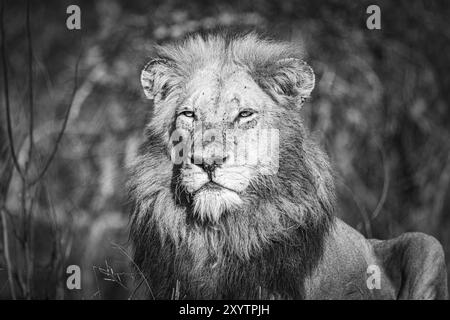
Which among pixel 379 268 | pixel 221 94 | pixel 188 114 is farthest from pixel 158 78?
pixel 379 268

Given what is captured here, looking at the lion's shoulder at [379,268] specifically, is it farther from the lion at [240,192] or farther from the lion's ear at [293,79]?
the lion's ear at [293,79]

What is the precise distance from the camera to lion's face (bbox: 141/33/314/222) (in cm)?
317

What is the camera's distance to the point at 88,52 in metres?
7.78

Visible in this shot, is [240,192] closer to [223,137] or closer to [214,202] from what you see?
[214,202]

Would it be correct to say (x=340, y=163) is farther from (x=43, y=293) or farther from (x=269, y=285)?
(x=269, y=285)

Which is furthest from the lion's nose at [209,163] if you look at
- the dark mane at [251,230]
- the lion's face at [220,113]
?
the dark mane at [251,230]

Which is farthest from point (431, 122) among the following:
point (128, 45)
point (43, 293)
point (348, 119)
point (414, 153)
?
point (43, 293)

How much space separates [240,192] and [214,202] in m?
0.13

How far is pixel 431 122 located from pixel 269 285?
4.54m

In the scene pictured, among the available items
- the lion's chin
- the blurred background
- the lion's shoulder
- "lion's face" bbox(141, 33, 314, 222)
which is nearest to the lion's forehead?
"lion's face" bbox(141, 33, 314, 222)

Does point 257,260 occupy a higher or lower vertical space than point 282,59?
lower

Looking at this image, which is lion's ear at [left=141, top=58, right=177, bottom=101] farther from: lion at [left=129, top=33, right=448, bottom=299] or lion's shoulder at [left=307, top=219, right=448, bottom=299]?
lion's shoulder at [left=307, top=219, right=448, bottom=299]

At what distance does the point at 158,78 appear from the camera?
366 cm

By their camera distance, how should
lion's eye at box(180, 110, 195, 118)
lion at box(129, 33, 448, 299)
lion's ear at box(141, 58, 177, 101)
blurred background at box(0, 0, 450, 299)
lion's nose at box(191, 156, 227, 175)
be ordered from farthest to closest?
blurred background at box(0, 0, 450, 299) < lion's ear at box(141, 58, 177, 101) < lion's eye at box(180, 110, 195, 118) < lion at box(129, 33, 448, 299) < lion's nose at box(191, 156, 227, 175)
